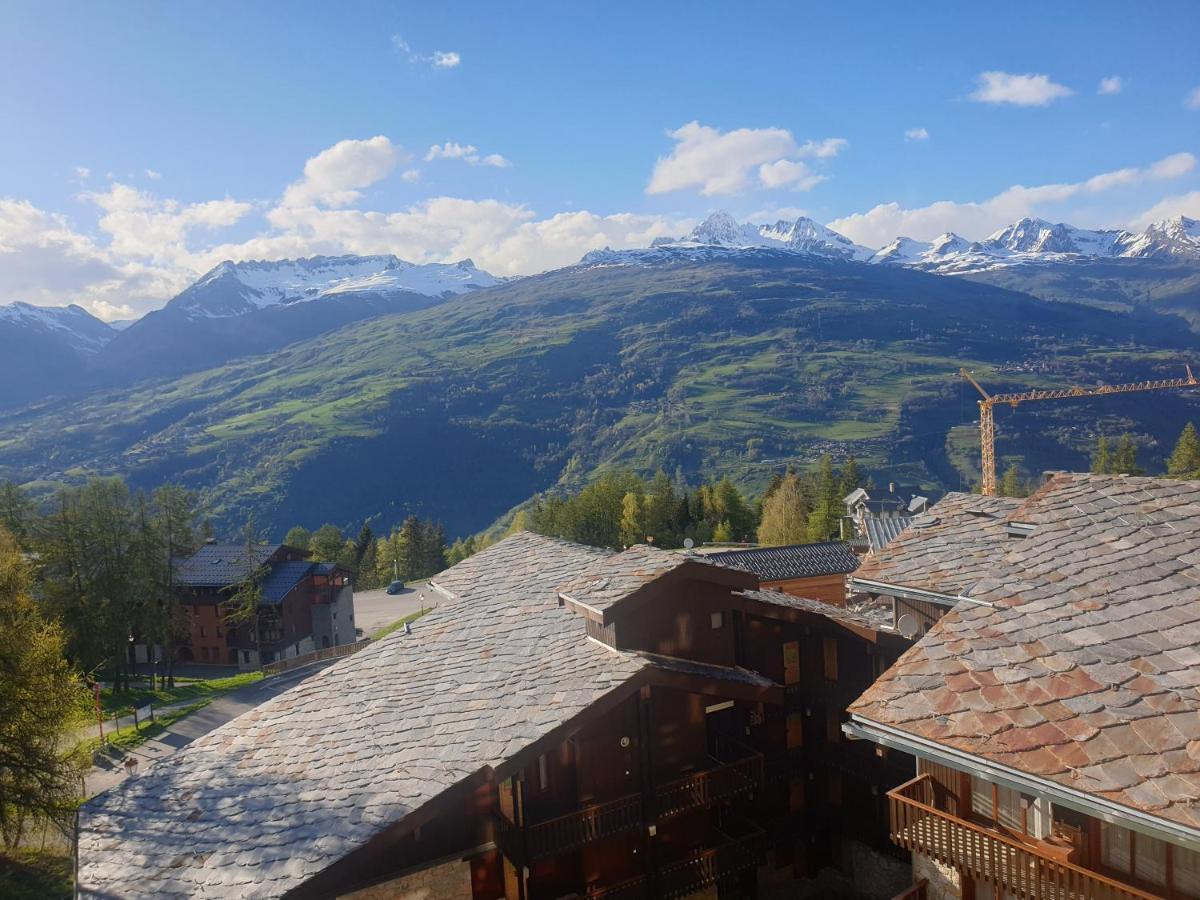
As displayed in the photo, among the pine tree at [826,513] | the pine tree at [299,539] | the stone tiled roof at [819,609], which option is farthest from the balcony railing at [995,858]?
the pine tree at [299,539]

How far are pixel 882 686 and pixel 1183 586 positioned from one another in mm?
4142

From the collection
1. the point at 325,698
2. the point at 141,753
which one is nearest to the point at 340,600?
the point at 141,753

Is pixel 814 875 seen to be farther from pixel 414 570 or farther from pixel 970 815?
pixel 414 570

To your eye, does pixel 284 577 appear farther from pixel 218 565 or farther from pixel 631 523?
Result: pixel 631 523

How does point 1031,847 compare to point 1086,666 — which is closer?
point 1086,666

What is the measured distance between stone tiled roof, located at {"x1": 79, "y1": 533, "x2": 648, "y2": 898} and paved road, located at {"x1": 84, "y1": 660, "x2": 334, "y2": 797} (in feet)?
57.0

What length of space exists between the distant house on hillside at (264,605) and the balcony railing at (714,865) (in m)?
59.1

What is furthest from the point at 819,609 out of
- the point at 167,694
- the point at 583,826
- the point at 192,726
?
the point at 167,694

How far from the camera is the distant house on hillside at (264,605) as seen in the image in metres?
69.6

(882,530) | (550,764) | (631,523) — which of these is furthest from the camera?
(631,523)

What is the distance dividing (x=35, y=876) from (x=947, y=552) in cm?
2940

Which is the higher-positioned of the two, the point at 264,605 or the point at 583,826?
the point at 583,826

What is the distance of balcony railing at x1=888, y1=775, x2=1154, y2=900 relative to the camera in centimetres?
970

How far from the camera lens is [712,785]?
16312 mm
